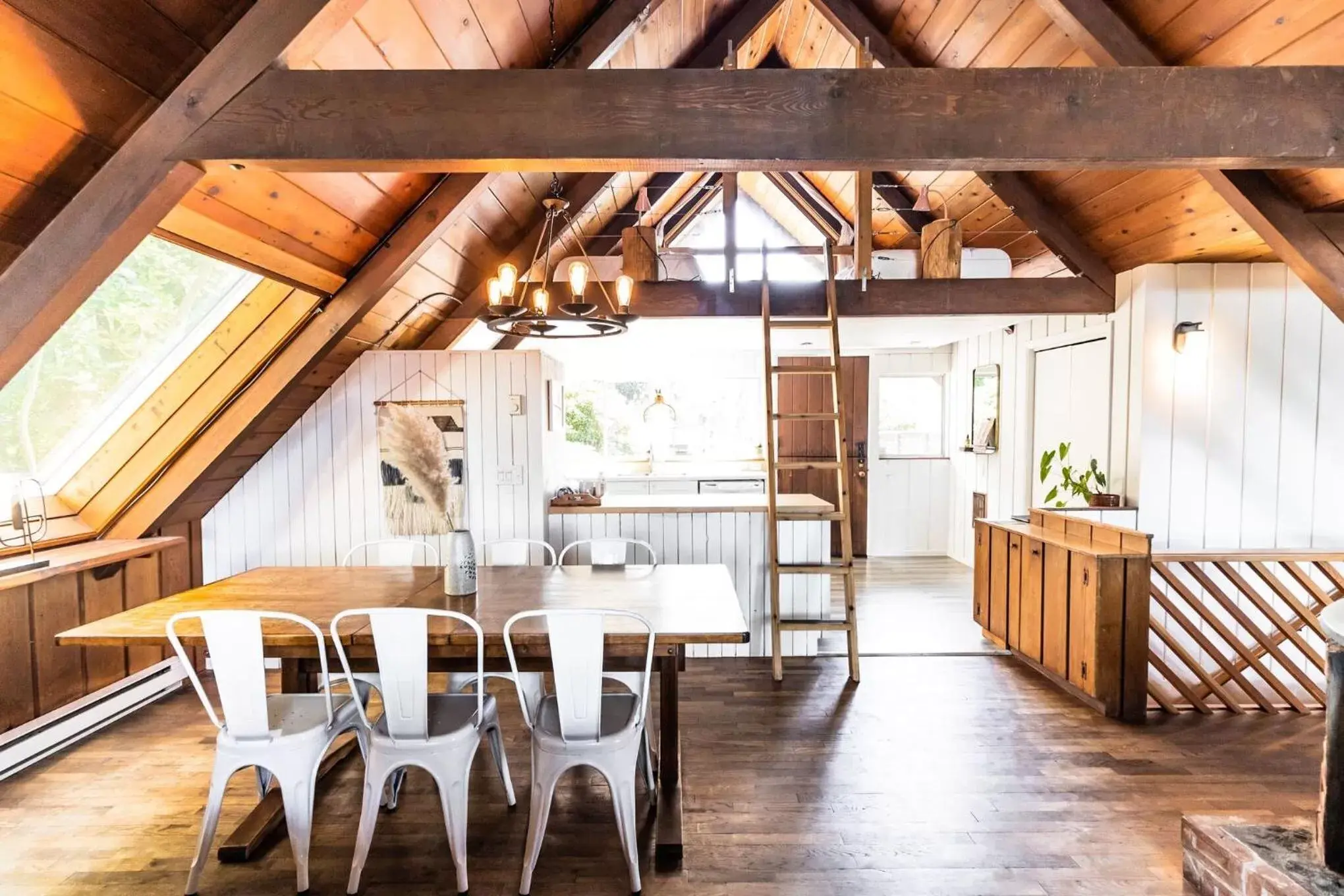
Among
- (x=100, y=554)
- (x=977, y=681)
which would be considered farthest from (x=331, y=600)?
(x=977, y=681)

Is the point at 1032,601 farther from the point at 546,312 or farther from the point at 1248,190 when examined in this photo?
the point at 546,312

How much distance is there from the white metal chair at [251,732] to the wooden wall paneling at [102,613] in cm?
157

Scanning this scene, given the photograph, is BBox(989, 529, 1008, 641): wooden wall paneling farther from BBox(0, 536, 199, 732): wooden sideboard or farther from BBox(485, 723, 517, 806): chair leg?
BBox(0, 536, 199, 732): wooden sideboard

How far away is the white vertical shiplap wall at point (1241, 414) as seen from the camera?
11.4ft

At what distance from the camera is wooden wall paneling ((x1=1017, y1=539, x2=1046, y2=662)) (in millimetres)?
3373

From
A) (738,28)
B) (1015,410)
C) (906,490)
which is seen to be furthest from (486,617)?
(906,490)

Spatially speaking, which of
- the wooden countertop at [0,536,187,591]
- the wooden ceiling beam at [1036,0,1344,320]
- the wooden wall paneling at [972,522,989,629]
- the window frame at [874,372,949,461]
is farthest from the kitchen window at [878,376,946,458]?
the wooden countertop at [0,536,187,591]

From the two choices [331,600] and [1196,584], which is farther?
[1196,584]

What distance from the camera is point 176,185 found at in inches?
72.2

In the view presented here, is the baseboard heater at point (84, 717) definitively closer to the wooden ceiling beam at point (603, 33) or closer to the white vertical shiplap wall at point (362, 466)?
the white vertical shiplap wall at point (362, 466)

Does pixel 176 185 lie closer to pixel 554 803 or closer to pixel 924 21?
pixel 554 803

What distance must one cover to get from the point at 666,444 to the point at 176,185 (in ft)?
16.8

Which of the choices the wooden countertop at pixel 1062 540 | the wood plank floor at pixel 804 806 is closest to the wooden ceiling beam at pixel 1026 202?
the wooden countertop at pixel 1062 540

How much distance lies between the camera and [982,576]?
13.0 feet
